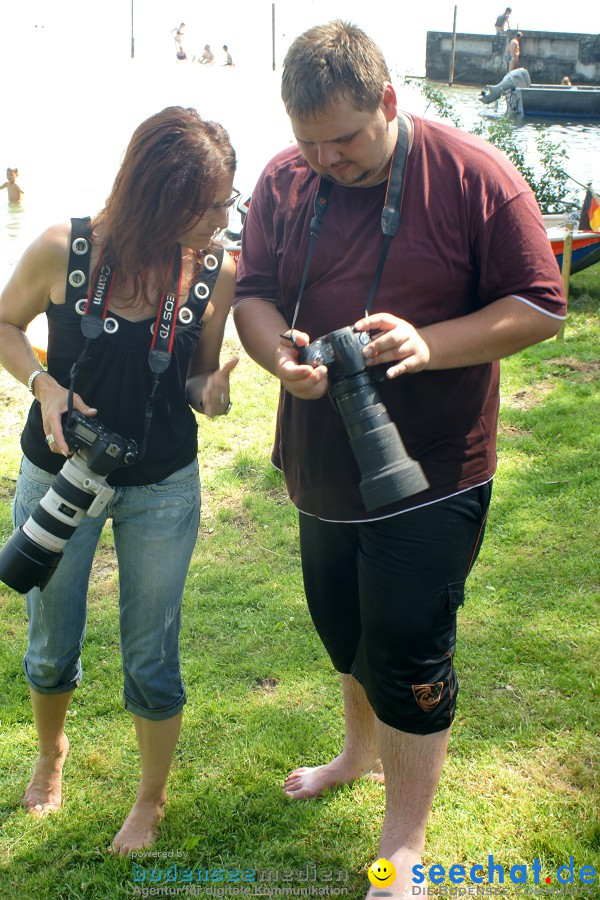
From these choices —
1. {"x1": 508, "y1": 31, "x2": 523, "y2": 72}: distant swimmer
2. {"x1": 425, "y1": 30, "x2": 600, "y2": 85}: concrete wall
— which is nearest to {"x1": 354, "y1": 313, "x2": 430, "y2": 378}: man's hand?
{"x1": 508, "y1": 31, "x2": 523, "y2": 72}: distant swimmer

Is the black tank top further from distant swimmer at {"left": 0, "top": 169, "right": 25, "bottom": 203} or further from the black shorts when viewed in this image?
distant swimmer at {"left": 0, "top": 169, "right": 25, "bottom": 203}

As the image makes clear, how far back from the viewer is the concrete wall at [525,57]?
36.3 m

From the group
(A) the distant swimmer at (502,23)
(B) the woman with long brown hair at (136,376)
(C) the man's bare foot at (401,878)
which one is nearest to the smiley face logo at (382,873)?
(C) the man's bare foot at (401,878)

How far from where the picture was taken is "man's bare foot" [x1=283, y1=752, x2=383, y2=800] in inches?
108

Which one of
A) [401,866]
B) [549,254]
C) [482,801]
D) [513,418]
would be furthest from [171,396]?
[513,418]

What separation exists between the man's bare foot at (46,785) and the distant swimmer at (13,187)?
52.2 feet

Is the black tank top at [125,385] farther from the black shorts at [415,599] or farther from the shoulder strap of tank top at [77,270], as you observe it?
the black shorts at [415,599]

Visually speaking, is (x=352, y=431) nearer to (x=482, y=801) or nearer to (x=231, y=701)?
(x=482, y=801)

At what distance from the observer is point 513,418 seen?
5520mm

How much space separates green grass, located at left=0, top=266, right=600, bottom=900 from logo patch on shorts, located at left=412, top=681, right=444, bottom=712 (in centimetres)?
58

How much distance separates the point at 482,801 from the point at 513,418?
325cm

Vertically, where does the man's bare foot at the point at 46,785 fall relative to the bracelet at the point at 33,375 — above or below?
below

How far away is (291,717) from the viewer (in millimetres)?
3092

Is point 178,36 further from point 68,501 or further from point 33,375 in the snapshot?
point 68,501
